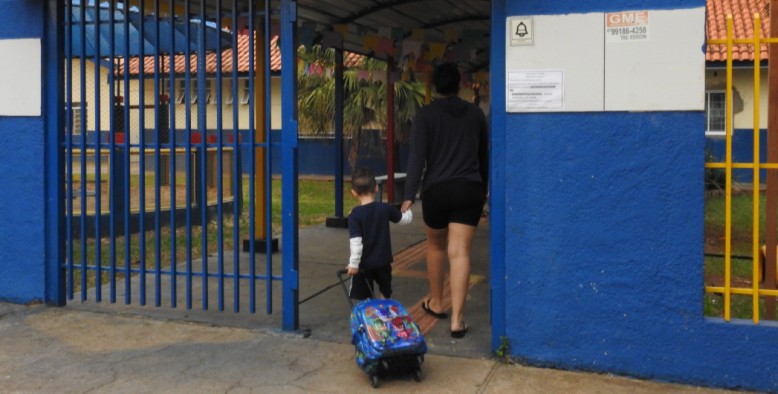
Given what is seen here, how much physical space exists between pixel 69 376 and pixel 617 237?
3.38 meters

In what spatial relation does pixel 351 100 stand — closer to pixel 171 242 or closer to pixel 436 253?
pixel 171 242

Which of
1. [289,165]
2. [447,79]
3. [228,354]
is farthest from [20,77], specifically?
[447,79]

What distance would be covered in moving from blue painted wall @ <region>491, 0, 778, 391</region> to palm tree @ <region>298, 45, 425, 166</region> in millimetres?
15051

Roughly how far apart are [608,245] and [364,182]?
158 cm

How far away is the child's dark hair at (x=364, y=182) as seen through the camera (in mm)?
5180

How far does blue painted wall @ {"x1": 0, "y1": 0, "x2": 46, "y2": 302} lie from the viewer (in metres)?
6.33

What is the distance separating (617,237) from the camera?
471 cm

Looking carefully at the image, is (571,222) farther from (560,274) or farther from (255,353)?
(255,353)

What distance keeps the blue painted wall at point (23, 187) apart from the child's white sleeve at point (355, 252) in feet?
9.27

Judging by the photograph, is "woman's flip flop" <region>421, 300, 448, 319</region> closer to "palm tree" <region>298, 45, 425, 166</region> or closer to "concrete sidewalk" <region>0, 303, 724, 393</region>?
"concrete sidewalk" <region>0, 303, 724, 393</region>

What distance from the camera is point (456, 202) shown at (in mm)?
5328

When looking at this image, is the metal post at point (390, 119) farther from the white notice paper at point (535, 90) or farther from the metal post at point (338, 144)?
the white notice paper at point (535, 90)

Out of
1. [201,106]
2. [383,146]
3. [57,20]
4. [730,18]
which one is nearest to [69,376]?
[201,106]

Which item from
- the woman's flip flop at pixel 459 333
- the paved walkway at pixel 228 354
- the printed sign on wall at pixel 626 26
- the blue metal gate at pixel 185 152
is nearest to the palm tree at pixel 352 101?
the blue metal gate at pixel 185 152
